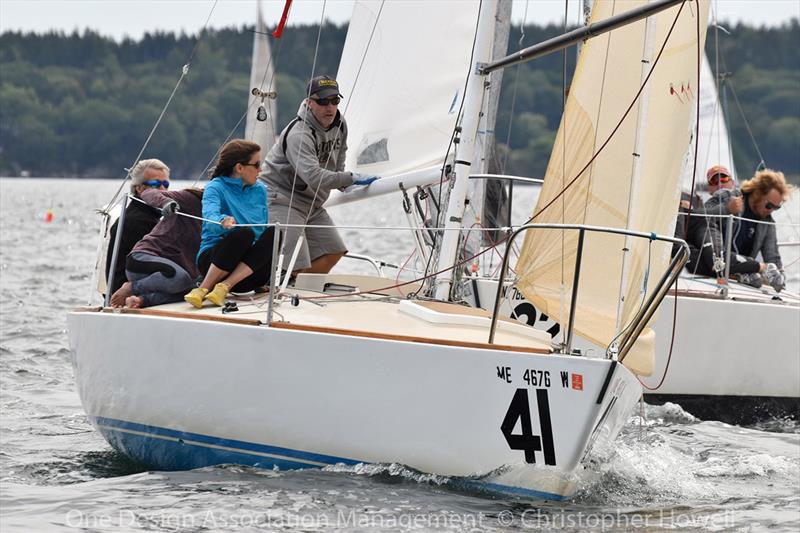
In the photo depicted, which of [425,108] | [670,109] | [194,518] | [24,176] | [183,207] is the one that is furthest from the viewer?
[24,176]

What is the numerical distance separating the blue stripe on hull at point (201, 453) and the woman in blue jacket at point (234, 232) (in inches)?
28.6

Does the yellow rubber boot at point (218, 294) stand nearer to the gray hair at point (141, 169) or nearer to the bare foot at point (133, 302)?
the bare foot at point (133, 302)

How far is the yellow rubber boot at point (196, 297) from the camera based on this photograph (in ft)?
23.2

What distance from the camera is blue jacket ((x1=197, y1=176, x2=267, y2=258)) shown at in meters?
7.35

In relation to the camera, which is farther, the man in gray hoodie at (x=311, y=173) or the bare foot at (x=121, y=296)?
the man in gray hoodie at (x=311, y=173)

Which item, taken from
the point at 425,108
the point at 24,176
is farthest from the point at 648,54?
the point at 24,176

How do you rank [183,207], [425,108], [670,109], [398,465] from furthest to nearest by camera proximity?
[425,108] → [183,207] → [670,109] → [398,465]

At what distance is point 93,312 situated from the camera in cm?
736

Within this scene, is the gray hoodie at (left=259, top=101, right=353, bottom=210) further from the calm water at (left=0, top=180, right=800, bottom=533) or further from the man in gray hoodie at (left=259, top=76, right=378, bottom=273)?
the calm water at (left=0, top=180, right=800, bottom=533)

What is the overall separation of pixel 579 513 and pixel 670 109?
2.20 metres

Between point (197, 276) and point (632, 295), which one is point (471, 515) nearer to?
point (632, 295)

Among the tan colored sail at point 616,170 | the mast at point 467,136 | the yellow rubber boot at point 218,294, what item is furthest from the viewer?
the mast at point 467,136

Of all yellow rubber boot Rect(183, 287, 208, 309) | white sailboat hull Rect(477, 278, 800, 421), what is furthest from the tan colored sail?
white sailboat hull Rect(477, 278, 800, 421)

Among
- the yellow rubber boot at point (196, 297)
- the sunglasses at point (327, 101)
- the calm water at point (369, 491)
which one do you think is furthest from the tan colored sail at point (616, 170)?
the yellow rubber boot at point (196, 297)
